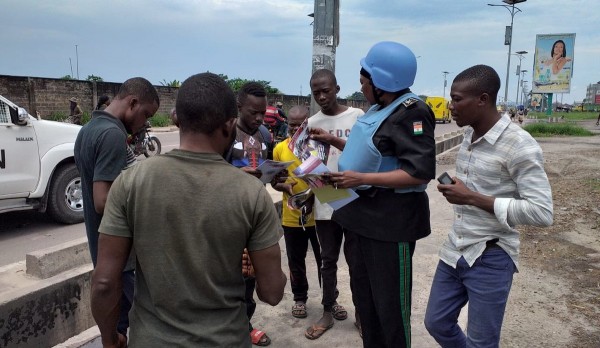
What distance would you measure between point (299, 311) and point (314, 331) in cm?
34

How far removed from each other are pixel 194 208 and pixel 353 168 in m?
1.13

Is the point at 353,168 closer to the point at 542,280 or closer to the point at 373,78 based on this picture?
the point at 373,78

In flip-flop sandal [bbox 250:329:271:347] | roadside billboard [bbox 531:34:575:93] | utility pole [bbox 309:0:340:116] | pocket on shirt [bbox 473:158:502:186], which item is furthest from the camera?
roadside billboard [bbox 531:34:575:93]

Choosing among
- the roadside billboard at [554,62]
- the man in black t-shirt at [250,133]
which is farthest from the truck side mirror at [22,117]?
the roadside billboard at [554,62]

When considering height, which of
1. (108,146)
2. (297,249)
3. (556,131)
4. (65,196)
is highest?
(108,146)

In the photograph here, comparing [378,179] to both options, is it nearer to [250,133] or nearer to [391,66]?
[391,66]

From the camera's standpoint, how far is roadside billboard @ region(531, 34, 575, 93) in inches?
1112

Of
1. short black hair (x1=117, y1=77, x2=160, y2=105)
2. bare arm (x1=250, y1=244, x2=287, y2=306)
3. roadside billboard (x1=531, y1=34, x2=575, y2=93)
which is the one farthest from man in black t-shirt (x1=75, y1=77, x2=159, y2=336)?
roadside billboard (x1=531, y1=34, x2=575, y2=93)

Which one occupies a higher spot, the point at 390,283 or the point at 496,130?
the point at 496,130

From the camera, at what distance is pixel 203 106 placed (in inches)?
60.5

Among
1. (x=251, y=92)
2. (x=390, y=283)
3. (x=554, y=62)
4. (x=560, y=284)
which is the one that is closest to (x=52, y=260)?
(x=251, y=92)

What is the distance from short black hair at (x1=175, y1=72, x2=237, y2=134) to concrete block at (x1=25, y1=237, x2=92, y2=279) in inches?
114

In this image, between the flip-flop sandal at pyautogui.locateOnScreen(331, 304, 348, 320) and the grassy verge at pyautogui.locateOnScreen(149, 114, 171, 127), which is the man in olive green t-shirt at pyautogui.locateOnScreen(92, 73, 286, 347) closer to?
the flip-flop sandal at pyautogui.locateOnScreen(331, 304, 348, 320)

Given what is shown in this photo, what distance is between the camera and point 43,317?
319 centimetres
